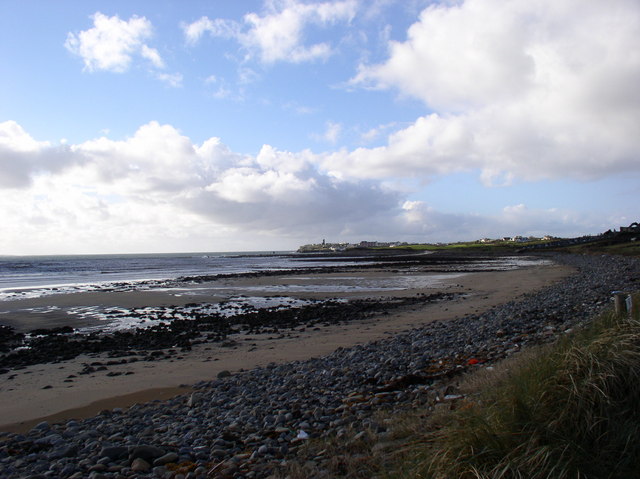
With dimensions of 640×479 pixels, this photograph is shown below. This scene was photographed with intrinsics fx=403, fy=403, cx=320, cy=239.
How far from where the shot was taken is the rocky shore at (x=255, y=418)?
5207 mm

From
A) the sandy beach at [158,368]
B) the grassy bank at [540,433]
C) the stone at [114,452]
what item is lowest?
the sandy beach at [158,368]

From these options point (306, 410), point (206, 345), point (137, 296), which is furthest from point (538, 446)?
point (137, 296)

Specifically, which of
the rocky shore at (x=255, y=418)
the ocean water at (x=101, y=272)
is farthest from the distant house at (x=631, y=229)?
the rocky shore at (x=255, y=418)

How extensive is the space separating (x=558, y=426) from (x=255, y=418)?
4541 millimetres

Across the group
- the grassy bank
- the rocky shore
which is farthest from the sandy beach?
the grassy bank

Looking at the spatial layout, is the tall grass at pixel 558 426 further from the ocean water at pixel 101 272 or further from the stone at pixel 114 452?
the ocean water at pixel 101 272

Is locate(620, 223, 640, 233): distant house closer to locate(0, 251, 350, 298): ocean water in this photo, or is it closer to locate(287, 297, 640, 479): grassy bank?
locate(0, 251, 350, 298): ocean water

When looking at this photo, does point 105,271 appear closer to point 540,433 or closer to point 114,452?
point 114,452

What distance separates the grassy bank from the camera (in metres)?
3.22

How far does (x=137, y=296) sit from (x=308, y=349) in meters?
21.3

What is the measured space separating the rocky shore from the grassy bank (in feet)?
1.78

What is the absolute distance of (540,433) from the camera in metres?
3.51

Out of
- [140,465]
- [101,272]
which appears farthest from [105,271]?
[140,465]

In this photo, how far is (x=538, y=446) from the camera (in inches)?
131
